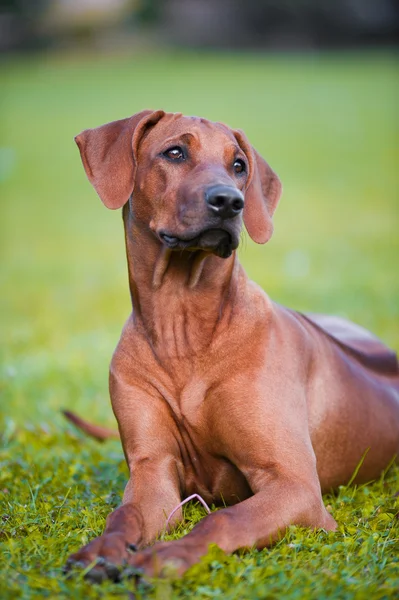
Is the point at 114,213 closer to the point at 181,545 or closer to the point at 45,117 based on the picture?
the point at 45,117

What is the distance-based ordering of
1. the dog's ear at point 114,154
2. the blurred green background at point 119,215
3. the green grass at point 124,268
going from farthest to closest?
the blurred green background at point 119,215
the dog's ear at point 114,154
the green grass at point 124,268

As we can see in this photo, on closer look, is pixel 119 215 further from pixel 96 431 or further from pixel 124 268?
pixel 96 431

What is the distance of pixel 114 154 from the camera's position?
174 inches

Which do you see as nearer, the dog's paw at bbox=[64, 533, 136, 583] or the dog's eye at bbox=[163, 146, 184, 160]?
the dog's paw at bbox=[64, 533, 136, 583]

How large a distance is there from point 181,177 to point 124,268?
8868mm

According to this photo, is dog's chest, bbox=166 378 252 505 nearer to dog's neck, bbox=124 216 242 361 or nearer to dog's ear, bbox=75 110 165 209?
dog's neck, bbox=124 216 242 361

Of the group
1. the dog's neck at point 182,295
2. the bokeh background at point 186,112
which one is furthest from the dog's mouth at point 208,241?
the bokeh background at point 186,112

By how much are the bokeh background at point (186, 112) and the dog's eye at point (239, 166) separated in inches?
112

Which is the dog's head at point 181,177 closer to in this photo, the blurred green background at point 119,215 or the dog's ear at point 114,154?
the dog's ear at point 114,154

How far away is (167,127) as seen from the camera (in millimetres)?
4477

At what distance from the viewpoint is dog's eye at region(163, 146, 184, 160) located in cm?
431

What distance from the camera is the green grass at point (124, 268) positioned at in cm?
361

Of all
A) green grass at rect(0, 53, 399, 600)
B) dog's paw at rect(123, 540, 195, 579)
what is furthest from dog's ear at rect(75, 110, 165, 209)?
dog's paw at rect(123, 540, 195, 579)

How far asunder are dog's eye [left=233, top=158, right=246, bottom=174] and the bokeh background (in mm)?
2837
